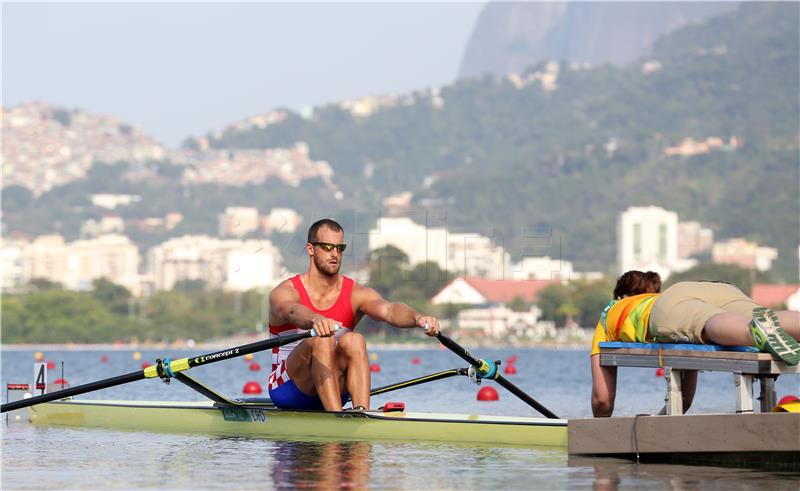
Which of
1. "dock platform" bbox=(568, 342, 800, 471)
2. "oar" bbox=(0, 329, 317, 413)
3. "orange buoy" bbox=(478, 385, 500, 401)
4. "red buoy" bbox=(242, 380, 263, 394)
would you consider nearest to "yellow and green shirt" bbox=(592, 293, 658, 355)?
"dock platform" bbox=(568, 342, 800, 471)

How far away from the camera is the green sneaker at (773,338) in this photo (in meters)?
10.8

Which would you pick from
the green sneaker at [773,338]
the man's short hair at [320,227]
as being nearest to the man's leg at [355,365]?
the man's short hair at [320,227]

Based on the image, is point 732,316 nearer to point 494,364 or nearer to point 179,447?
point 494,364

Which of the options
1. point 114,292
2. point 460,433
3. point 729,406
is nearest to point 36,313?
point 114,292

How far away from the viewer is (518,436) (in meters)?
12.9

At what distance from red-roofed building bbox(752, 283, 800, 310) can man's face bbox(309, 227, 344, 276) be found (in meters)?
151

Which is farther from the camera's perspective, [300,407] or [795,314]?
[300,407]

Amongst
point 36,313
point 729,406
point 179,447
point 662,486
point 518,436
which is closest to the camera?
point 662,486

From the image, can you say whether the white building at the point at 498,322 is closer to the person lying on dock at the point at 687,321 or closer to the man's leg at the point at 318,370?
the man's leg at the point at 318,370

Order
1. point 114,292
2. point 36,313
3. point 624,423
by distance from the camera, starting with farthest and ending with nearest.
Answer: point 114,292 < point 36,313 < point 624,423

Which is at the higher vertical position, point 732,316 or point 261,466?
point 732,316

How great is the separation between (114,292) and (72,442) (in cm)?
15704

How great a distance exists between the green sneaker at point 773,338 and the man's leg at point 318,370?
3791 mm

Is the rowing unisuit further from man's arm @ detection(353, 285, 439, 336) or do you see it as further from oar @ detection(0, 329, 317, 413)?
oar @ detection(0, 329, 317, 413)
